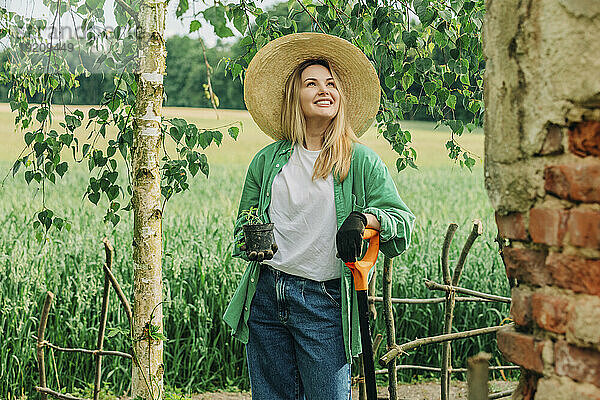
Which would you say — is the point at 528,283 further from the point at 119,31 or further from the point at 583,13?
the point at 119,31

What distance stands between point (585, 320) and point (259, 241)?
45.4 inches

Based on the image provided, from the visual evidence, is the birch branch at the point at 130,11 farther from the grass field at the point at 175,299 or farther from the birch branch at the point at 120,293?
the grass field at the point at 175,299

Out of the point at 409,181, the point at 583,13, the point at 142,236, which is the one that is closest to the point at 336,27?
the point at 142,236

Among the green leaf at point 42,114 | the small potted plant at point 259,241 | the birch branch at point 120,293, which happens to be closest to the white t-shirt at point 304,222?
the small potted plant at point 259,241

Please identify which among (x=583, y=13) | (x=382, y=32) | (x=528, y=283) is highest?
(x=382, y=32)

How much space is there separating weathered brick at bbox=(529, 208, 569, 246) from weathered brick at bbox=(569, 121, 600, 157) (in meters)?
0.13

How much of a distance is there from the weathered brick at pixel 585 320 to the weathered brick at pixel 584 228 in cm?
11

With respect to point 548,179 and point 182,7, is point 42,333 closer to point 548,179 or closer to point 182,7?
point 182,7

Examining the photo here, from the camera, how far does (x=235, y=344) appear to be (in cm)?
453

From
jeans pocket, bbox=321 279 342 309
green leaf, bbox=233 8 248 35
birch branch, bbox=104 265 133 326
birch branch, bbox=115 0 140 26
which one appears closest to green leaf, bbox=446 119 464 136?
green leaf, bbox=233 8 248 35

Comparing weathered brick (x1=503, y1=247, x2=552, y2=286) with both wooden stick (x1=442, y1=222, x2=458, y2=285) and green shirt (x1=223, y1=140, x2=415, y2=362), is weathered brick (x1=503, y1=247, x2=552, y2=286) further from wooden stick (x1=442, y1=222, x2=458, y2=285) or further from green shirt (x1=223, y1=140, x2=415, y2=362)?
wooden stick (x1=442, y1=222, x2=458, y2=285)

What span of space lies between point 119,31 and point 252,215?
4.06ft

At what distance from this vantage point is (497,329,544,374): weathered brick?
1412 millimetres

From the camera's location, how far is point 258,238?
2.23 m
